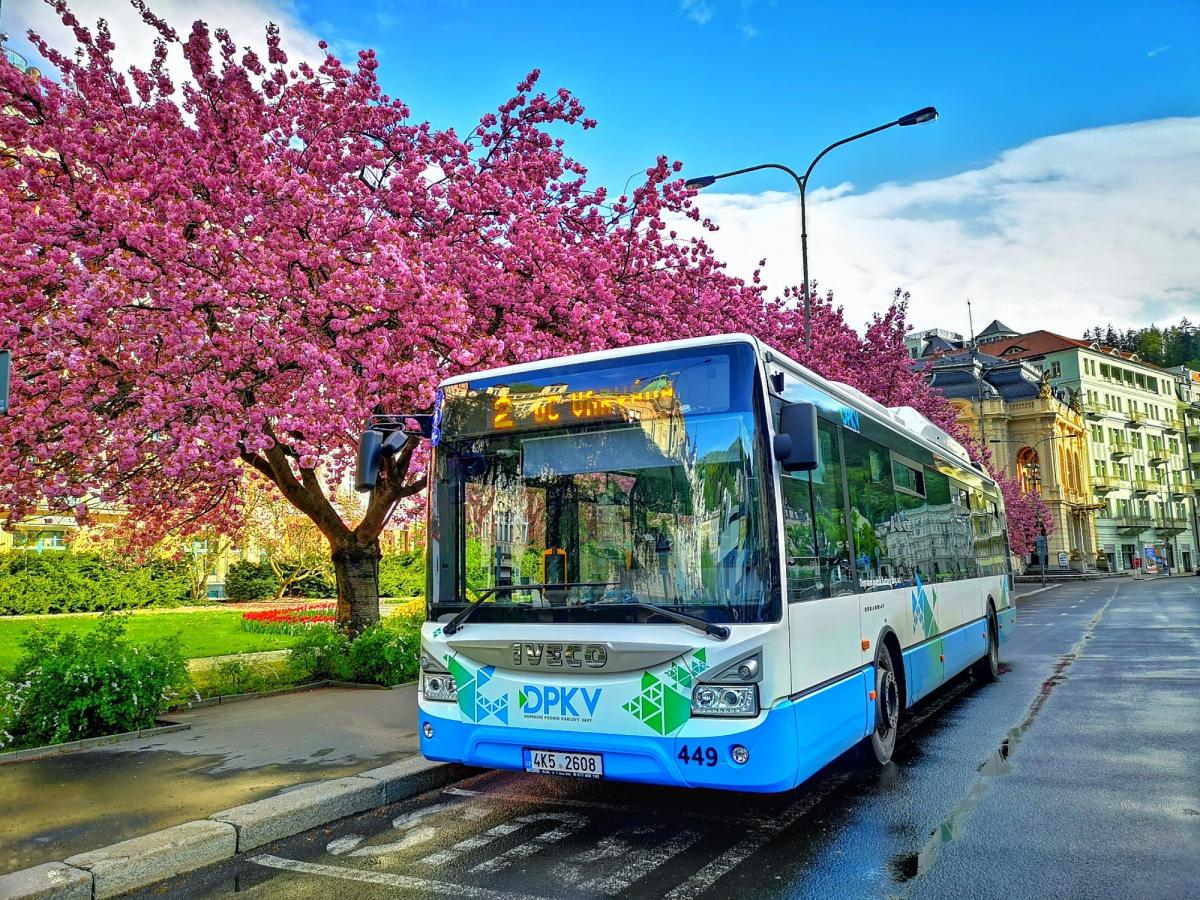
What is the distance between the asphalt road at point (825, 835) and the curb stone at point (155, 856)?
0.36 feet

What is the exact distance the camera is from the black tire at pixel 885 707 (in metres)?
7.05

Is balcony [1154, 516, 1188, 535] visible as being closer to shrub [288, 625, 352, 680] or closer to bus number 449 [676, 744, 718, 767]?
shrub [288, 625, 352, 680]

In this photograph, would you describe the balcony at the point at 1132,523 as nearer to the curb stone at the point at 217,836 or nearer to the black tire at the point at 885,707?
the black tire at the point at 885,707

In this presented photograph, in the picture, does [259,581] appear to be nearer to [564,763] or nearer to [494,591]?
[494,591]

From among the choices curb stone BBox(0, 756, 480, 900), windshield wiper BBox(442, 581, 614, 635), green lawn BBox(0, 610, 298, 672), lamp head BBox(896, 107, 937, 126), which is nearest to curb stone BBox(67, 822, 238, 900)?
curb stone BBox(0, 756, 480, 900)

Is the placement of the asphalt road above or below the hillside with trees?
below

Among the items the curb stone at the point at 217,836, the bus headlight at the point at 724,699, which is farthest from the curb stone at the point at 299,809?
the bus headlight at the point at 724,699

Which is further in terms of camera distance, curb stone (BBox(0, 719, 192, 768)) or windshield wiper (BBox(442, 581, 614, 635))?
curb stone (BBox(0, 719, 192, 768))

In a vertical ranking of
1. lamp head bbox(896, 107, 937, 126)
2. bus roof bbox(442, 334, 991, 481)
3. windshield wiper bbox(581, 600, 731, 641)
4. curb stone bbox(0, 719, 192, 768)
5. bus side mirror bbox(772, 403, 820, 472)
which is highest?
lamp head bbox(896, 107, 937, 126)

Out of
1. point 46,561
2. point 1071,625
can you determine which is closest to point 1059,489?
point 1071,625

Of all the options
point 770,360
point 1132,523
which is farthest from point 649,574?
point 1132,523

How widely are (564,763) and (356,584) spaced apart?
853cm

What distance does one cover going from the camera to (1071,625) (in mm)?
23328

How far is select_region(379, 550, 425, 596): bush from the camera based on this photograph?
122 ft
